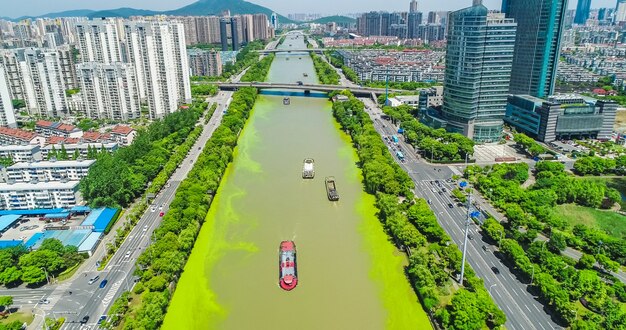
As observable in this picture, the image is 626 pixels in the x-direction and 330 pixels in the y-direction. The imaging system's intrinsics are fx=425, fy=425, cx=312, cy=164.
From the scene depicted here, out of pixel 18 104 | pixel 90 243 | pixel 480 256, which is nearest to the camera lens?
pixel 480 256

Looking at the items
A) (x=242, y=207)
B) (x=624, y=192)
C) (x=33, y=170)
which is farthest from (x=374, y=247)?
(x=33, y=170)

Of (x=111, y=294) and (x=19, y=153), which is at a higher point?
(x=19, y=153)

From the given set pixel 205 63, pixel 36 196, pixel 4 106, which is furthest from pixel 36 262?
pixel 205 63

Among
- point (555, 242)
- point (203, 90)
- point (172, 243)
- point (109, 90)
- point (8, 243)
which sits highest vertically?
point (109, 90)

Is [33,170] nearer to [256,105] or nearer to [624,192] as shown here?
[256,105]

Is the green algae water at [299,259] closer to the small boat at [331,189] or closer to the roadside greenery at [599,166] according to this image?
the small boat at [331,189]

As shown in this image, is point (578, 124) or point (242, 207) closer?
point (242, 207)

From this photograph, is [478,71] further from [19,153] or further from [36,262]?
[19,153]
